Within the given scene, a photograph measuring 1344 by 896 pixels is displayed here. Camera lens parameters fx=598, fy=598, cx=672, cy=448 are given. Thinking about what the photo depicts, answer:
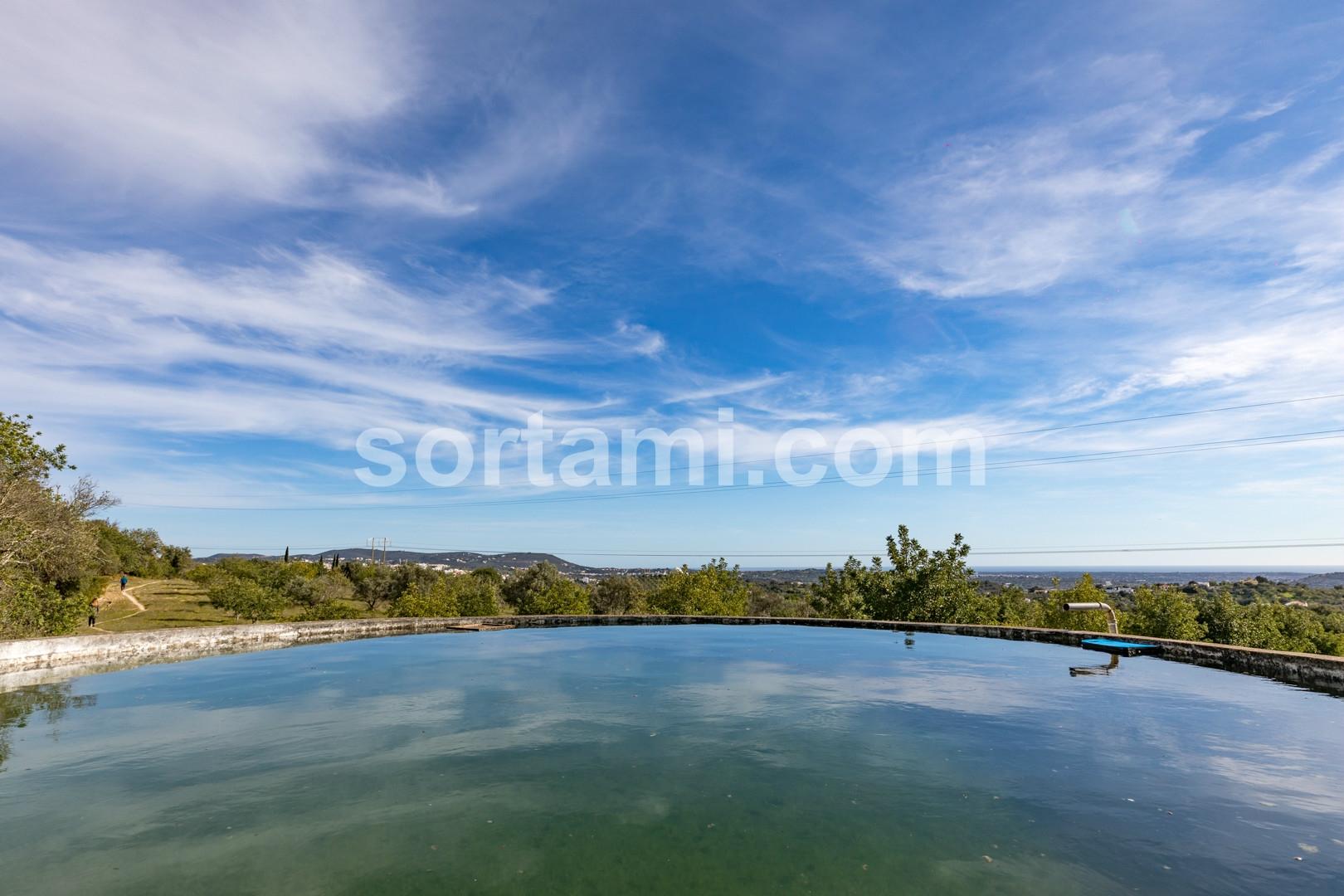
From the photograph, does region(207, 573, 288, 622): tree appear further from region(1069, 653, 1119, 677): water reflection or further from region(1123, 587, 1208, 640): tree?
region(1123, 587, 1208, 640): tree

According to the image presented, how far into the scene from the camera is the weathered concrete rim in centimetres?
1538

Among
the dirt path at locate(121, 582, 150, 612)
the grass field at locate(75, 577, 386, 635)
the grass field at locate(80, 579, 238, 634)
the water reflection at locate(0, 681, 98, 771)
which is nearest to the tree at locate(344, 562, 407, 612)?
the grass field at locate(75, 577, 386, 635)

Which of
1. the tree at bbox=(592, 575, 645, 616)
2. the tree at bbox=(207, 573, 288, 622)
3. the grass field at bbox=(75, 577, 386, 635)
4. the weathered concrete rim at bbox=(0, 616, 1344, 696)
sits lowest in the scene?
the tree at bbox=(592, 575, 645, 616)

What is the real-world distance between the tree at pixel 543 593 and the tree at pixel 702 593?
23.7 feet

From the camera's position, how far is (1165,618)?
41.5 m

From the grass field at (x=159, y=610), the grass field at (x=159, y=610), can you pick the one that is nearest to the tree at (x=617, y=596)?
the grass field at (x=159, y=610)

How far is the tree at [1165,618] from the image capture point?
135 feet

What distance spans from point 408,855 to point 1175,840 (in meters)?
8.15

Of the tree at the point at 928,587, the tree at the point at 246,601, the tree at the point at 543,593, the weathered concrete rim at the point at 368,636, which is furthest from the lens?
the tree at the point at 543,593

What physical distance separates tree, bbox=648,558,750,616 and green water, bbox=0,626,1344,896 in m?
28.8

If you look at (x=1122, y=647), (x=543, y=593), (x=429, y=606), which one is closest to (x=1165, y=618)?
(x=1122, y=647)

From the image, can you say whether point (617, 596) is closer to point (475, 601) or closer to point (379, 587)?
point (475, 601)

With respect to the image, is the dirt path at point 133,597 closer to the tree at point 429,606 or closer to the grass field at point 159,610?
the grass field at point 159,610

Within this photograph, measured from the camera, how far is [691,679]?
15.7 metres
